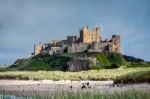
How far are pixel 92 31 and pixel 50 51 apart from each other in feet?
44.6

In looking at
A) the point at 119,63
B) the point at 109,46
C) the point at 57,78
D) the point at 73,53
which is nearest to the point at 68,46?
the point at 73,53

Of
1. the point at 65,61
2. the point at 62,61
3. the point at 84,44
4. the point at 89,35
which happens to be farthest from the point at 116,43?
the point at 65,61

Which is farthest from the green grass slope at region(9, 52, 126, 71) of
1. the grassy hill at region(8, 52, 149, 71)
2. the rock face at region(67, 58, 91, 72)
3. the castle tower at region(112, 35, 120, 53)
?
the castle tower at region(112, 35, 120, 53)

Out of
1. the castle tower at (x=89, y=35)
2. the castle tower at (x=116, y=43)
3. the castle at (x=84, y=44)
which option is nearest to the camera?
the castle at (x=84, y=44)

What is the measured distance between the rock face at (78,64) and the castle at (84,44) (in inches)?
578

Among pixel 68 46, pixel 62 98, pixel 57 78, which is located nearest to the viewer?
pixel 62 98

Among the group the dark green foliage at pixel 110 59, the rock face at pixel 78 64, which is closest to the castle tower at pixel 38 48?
the dark green foliage at pixel 110 59

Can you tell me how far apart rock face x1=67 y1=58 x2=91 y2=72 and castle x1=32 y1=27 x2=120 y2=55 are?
48.2 ft

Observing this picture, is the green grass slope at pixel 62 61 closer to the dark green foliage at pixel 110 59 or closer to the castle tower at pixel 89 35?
the dark green foliage at pixel 110 59

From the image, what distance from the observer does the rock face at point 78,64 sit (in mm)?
105188

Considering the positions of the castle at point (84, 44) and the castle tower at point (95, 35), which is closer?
the castle at point (84, 44)

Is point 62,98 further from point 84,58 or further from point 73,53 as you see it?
point 73,53

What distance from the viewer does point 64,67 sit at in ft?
365

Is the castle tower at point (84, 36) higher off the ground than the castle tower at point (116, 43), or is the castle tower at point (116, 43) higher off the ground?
the castle tower at point (84, 36)
